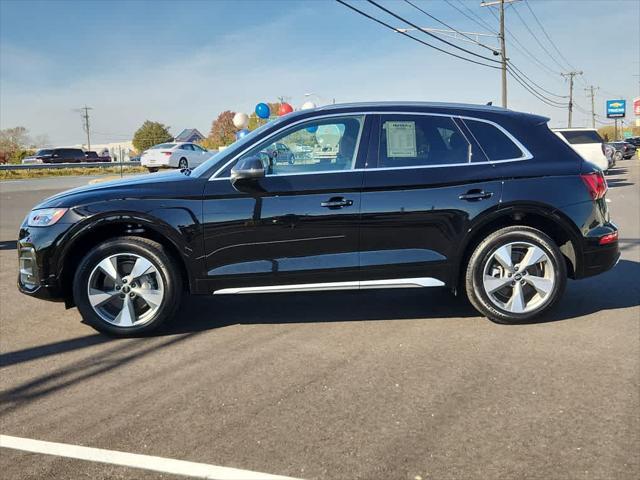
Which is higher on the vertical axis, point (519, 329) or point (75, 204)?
point (75, 204)

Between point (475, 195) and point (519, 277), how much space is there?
773mm

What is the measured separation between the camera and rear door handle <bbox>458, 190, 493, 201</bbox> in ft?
15.4

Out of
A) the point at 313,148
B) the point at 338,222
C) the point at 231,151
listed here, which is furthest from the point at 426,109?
the point at 231,151

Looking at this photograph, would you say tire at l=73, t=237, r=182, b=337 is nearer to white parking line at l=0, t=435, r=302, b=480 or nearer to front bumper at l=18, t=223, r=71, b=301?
front bumper at l=18, t=223, r=71, b=301

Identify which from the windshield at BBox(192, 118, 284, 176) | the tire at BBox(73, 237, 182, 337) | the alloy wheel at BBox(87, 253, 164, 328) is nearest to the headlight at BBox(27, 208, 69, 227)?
the tire at BBox(73, 237, 182, 337)

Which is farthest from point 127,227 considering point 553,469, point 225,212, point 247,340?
point 553,469

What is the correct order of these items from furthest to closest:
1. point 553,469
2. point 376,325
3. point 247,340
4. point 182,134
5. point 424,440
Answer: point 182,134 < point 376,325 < point 247,340 < point 424,440 < point 553,469

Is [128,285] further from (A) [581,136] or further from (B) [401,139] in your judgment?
(A) [581,136]

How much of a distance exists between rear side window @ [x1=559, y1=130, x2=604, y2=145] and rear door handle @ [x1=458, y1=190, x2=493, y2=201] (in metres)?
17.3

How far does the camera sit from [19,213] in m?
14.5

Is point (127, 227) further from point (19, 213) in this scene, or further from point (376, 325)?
point (19, 213)

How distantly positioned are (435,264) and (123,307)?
2.54 m

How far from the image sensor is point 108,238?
476cm

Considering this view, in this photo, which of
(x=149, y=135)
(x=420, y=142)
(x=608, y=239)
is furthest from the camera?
(x=149, y=135)
